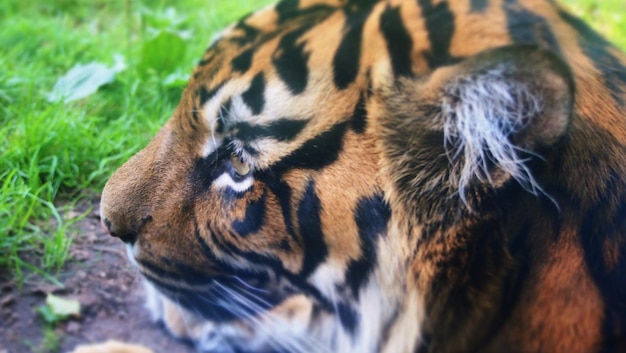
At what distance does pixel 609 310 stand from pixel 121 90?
197 cm

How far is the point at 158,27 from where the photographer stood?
312cm

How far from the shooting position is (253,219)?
5.19ft

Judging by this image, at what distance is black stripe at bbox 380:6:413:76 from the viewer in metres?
1.51

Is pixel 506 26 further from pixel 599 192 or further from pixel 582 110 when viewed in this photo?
pixel 599 192

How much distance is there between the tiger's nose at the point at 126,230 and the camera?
164 cm

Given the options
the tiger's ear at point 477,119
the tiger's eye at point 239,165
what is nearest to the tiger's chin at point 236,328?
the tiger's eye at point 239,165

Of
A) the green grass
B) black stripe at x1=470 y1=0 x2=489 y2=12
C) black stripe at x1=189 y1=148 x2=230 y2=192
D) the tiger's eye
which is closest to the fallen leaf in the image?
the green grass

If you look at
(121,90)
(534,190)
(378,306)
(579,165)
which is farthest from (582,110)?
(121,90)

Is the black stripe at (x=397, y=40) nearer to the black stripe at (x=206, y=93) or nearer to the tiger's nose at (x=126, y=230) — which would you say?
the black stripe at (x=206, y=93)

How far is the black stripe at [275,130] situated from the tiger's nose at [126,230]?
1.08 ft

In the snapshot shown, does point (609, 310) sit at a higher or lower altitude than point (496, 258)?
lower

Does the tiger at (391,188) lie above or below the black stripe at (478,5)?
below

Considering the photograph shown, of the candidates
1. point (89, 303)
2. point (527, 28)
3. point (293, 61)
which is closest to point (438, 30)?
point (527, 28)

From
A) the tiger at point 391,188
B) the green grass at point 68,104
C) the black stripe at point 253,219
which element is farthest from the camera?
the green grass at point 68,104
